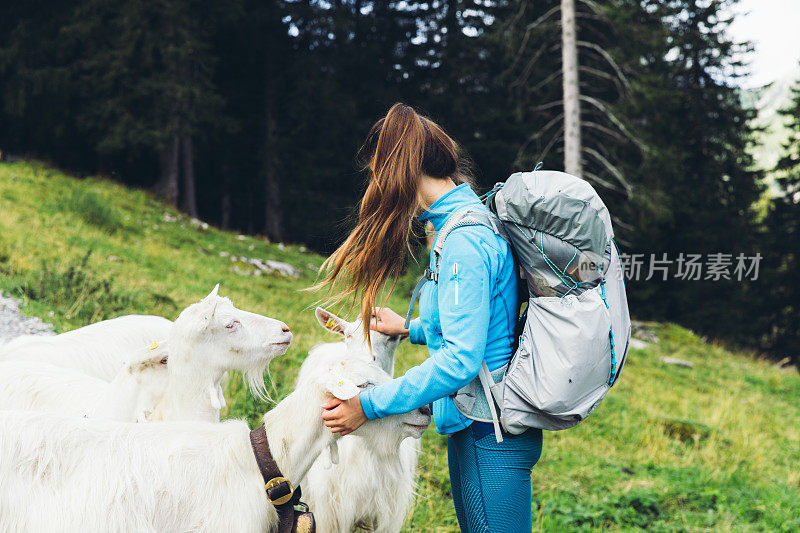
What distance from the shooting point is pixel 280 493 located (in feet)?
8.20

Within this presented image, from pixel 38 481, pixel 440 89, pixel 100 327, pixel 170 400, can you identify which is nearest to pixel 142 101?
pixel 440 89

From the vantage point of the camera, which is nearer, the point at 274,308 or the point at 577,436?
the point at 577,436

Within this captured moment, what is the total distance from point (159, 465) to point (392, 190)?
4.78ft

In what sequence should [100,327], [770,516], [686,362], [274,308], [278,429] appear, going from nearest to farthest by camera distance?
[278,429]
[100,327]
[770,516]
[274,308]
[686,362]

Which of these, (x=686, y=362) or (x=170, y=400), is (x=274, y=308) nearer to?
(x=170, y=400)

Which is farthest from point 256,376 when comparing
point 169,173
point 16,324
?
point 169,173

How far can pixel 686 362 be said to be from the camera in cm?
1388

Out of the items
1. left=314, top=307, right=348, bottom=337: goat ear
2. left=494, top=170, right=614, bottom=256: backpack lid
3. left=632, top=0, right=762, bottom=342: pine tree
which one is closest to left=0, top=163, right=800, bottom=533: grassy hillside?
left=314, top=307, right=348, bottom=337: goat ear

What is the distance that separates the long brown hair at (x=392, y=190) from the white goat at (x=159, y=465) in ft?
1.44

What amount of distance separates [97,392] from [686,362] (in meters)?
13.2

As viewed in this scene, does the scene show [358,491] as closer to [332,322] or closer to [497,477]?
[332,322]

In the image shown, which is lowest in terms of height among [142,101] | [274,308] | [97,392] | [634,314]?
[634,314]

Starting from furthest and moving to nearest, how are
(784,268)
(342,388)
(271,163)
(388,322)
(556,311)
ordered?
(784,268)
(271,163)
(388,322)
(342,388)
(556,311)

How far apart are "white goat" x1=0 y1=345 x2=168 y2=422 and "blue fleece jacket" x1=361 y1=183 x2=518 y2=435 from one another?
192cm
